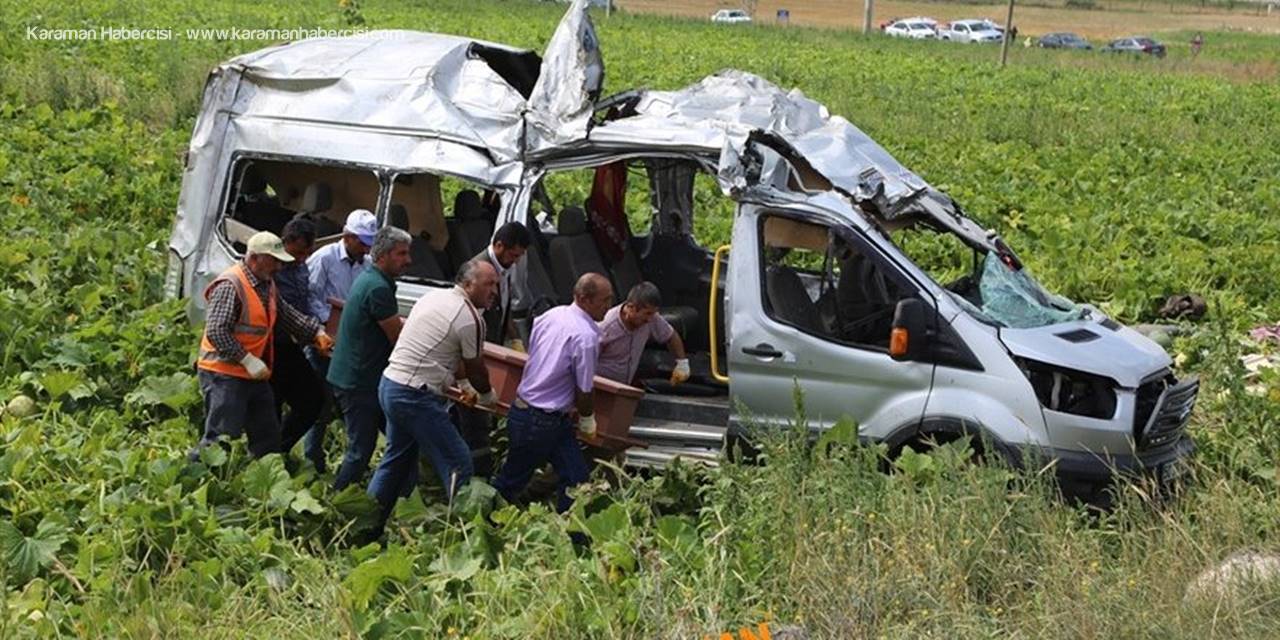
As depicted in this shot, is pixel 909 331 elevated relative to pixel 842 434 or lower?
elevated

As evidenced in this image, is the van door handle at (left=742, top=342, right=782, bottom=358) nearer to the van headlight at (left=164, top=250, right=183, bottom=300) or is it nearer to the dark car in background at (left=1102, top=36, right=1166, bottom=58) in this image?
the van headlight at (left=164, top=250, right=183, bottom=300)

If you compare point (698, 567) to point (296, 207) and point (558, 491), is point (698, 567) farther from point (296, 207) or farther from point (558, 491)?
point (296, 207)

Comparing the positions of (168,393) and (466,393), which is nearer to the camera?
(466,393)

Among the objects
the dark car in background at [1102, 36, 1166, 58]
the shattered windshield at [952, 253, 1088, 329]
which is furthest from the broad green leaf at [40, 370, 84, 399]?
the dark car in background at [1102, 36, 1166, 58]

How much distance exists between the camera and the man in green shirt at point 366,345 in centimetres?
820

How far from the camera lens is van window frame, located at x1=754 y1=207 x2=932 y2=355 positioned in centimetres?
854

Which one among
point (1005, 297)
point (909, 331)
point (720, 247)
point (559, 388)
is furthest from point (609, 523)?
point (720, 247)

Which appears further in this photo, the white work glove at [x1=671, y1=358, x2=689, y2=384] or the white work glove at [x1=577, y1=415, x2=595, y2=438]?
the white work glove at [x1=671, y1=358, x2=689, y2=384]

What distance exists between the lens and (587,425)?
830 cm

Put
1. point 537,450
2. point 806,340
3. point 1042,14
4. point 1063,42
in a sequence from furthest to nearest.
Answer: point 1042,14, point 1063,42, point 806,340, point 537,450

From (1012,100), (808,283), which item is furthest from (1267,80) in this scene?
(808,283)

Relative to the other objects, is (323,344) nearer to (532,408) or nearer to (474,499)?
(532,408)

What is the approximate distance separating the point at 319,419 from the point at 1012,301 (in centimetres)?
404

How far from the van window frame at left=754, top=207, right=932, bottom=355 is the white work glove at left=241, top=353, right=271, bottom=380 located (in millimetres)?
2684
